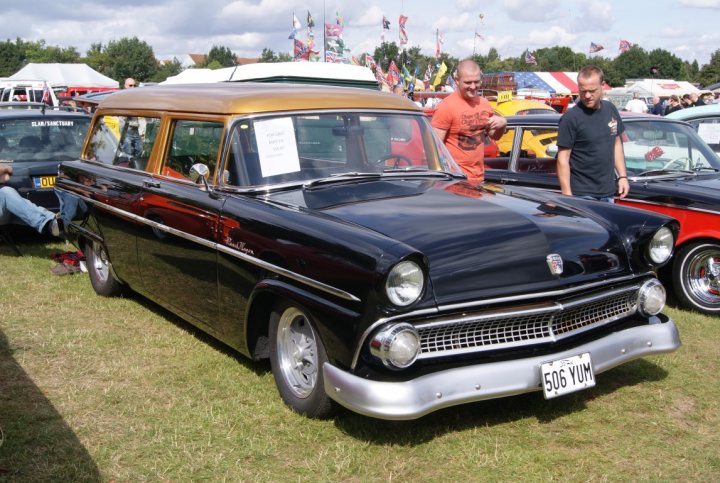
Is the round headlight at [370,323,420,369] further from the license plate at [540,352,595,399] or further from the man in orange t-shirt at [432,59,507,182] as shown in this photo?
the man in orange t-shirt at [432,59,507,182]

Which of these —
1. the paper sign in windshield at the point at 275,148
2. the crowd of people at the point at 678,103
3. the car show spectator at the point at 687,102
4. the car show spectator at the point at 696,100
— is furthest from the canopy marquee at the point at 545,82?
the paper sign in windshield at the point at 275,148

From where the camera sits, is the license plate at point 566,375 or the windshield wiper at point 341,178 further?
the windshield wiper at point 341,178

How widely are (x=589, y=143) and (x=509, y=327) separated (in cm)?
274

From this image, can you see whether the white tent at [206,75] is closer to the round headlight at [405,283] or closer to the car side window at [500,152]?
the car side window at [500,152]

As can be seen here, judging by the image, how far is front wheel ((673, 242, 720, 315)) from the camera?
19.4ft

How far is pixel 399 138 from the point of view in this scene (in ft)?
16.0

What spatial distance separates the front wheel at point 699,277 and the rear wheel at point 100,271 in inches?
181

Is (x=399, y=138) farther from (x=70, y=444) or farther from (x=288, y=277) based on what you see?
(x=70, y=444)

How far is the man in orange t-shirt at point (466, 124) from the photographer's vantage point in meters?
5.94

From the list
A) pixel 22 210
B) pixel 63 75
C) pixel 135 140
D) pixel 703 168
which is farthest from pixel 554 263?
pixel 63 75

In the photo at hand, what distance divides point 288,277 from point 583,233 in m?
1.56

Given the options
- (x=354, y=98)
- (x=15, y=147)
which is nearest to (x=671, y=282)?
(x=354, y=98)

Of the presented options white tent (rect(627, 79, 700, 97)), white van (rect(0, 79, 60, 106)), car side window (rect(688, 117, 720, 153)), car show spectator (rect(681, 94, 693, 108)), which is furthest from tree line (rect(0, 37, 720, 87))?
car side window (rect(688, 117, 720, 153))

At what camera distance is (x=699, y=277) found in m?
6.04
